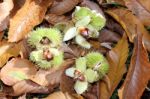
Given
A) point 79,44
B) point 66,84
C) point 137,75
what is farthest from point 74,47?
point 137,75

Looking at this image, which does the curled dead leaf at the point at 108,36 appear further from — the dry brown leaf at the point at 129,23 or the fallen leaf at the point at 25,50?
the fallen leaf at the point at 25,50

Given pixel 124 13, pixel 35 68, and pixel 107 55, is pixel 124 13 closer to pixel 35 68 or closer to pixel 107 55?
pixel 107 55

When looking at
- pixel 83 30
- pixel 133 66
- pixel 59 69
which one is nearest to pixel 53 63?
pixel 59 69

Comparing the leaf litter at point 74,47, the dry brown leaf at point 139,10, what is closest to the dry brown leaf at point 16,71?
the leaf litter at point 74,47

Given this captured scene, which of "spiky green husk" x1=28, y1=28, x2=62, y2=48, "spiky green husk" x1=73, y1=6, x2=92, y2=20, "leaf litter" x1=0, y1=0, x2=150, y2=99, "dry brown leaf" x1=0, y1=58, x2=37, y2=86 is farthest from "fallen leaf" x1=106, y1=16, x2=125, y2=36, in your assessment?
"dry brown leaf" x1=0, y1=58, x2=37, y2=86

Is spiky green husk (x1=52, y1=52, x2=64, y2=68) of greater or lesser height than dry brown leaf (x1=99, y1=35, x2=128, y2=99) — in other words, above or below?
above

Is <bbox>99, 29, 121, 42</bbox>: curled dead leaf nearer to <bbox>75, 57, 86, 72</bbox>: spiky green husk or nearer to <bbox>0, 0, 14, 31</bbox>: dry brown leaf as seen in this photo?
<bbox>75, 57, 86, 72</bbox>: spiky green husk
